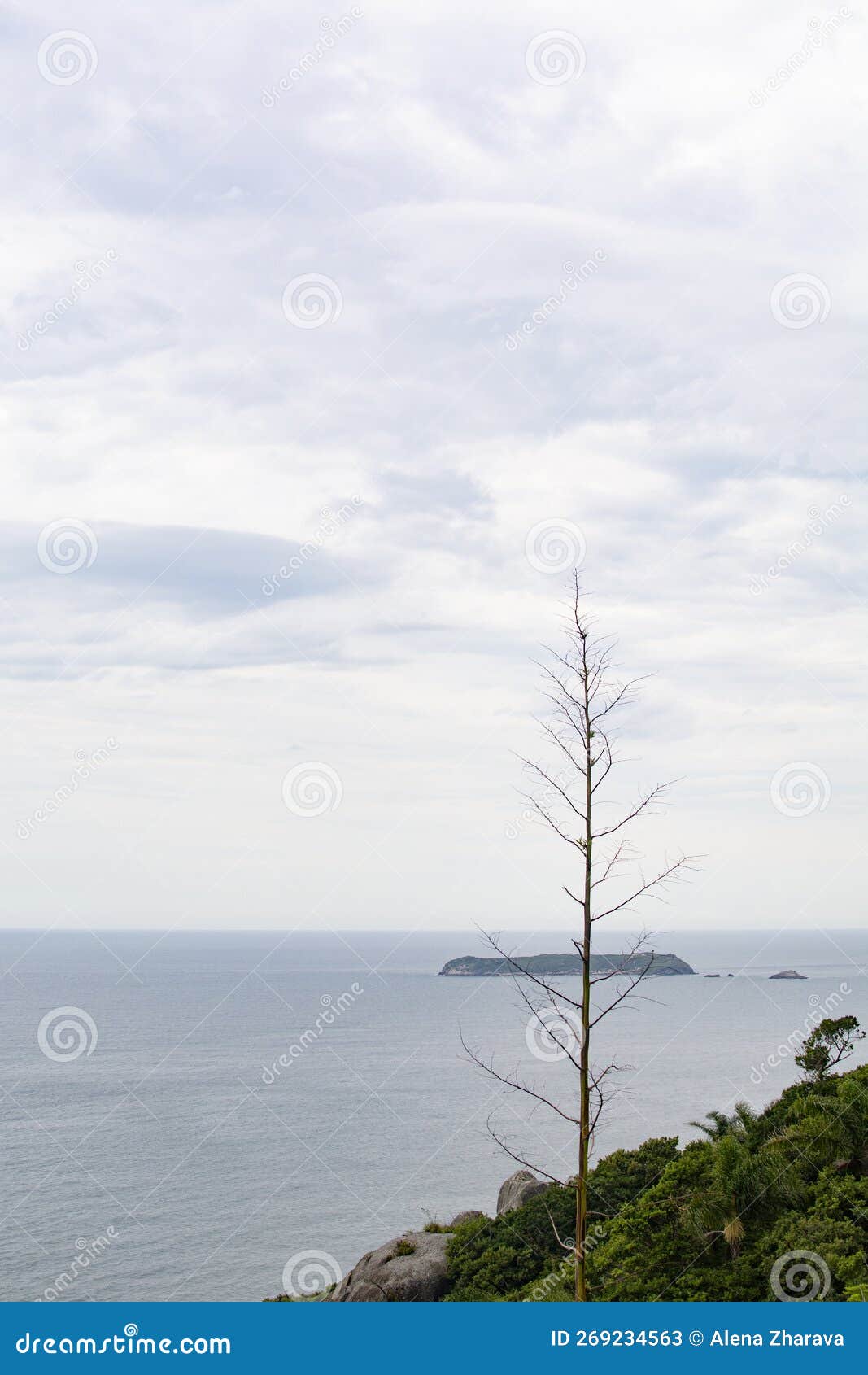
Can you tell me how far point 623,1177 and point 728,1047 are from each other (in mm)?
88349

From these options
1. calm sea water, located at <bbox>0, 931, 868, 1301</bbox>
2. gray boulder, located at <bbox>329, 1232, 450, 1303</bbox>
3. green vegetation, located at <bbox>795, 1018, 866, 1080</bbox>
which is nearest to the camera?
gray boulder, located at <bbox>329, 1232, 450, 1303</bbox>

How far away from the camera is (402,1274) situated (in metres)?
27.6

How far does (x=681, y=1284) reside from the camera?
2078 centimetres

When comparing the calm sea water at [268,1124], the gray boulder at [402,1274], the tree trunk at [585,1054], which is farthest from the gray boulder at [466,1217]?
the tree trunk at [585,1054]

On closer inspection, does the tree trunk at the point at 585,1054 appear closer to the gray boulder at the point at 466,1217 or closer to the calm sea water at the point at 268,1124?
the calm sea water at the point at 268,1124

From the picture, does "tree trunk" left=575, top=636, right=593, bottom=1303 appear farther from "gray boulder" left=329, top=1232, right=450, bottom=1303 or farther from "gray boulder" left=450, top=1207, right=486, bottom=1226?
"gray boulder" left=450, top=1207, right=486, bottom=1226

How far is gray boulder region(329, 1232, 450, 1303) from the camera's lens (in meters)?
27.1

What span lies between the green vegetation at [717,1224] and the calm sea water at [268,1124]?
5.92 metres

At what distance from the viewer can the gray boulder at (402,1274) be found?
2713 centimetres

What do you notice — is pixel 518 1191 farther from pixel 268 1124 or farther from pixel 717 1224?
pixel 268 1124

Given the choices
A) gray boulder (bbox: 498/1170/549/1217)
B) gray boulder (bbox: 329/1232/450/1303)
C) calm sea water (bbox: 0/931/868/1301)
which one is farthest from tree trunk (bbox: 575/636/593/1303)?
gray boulder (bbox: 498/1170/549/1217)

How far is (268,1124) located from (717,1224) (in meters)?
60.7

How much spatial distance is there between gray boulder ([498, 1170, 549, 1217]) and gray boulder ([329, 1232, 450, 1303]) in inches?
97.8
